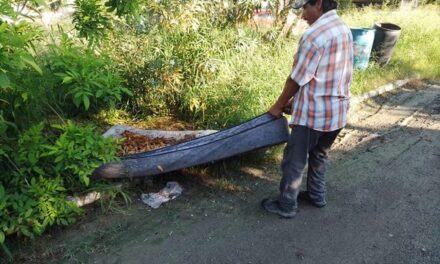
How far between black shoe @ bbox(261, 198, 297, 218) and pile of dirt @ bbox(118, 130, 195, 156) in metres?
1.09

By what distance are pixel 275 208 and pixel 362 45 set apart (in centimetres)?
467

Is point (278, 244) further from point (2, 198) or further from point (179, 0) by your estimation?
point (179, 0)

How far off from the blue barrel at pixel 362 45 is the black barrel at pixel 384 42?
1.75 feet

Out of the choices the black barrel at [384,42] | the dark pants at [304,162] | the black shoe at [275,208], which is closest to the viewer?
the dark pants at [304,162]

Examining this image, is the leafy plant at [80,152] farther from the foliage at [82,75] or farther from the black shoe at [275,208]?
the black shoe at [275,208]

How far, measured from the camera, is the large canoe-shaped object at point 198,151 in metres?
3.58

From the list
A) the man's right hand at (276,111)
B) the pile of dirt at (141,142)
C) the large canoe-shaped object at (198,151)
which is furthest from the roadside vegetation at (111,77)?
the man's right hand at (276,111)

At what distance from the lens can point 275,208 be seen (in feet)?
11.6

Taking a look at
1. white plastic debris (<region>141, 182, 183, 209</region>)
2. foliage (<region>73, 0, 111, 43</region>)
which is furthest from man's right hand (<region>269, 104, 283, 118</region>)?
foliage (<region>73, 0, 111, 43</region>)

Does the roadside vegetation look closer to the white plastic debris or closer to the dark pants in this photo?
the white plastic debris

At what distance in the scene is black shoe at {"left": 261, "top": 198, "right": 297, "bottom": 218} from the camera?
3.46 metres

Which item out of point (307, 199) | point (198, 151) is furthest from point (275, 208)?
point (198, 151)

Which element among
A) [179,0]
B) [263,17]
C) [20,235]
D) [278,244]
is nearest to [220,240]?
[278,244]

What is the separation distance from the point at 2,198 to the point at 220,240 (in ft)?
5.50
